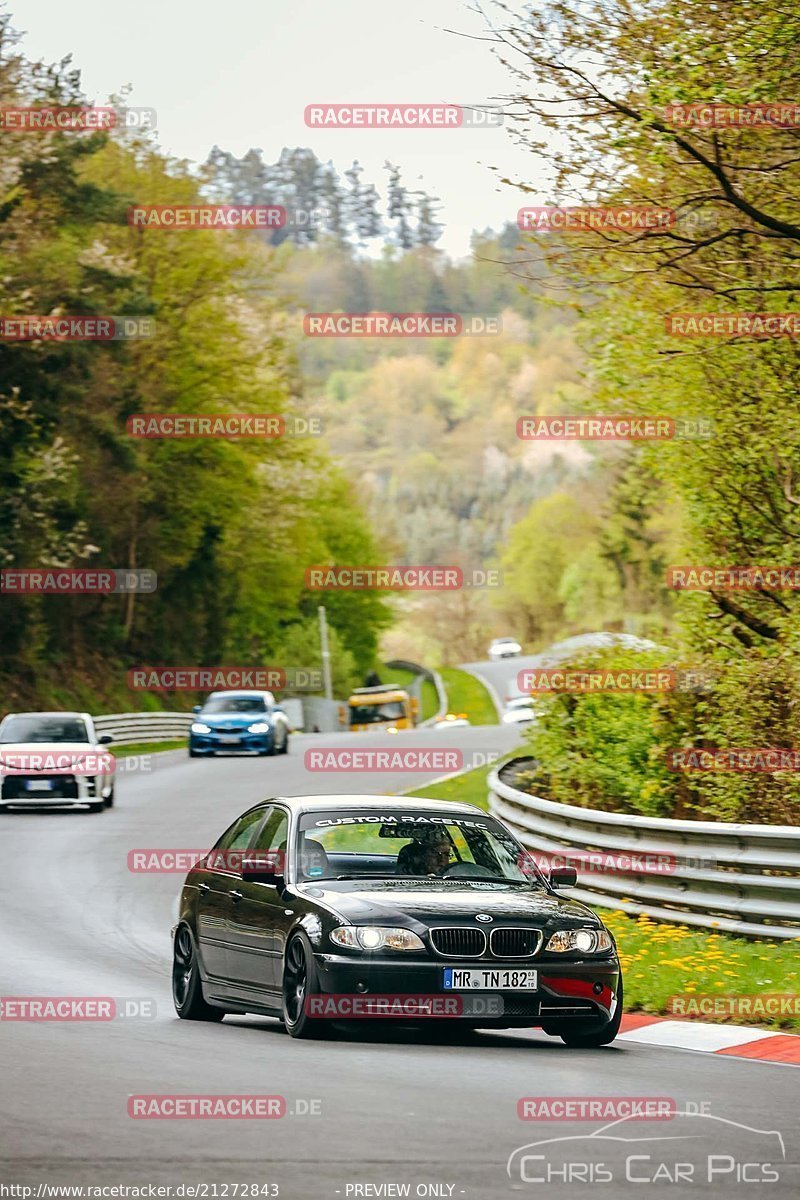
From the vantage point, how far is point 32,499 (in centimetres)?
4691

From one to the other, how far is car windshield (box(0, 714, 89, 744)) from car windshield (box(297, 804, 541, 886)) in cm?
1893

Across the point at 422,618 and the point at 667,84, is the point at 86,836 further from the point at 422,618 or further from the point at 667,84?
the point at 422,618

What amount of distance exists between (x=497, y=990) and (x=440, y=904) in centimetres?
56

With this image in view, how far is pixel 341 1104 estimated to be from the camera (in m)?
8.12

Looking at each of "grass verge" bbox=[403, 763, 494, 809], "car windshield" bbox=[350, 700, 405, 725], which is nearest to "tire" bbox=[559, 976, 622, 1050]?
"grass verge" bbox=[403, 763, 494, 809]

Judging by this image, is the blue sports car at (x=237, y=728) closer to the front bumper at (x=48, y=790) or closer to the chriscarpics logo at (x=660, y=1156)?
the front bumper at (x=48, y=790)

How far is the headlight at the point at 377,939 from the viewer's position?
10.3m

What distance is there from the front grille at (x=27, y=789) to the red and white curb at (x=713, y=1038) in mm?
18250

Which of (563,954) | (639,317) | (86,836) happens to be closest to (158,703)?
(86,836)

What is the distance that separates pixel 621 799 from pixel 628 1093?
405 inches

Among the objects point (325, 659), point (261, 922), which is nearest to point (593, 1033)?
point (261, 922)

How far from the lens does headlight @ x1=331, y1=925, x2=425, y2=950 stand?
33.7ft

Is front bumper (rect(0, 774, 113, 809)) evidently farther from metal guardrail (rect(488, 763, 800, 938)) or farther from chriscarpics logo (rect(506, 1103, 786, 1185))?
chriscarpics logo (rect(506, 1103, 786, 1185))

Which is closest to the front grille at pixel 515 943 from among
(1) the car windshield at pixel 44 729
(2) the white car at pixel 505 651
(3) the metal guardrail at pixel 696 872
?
(3) the metal guardrail at pixel 696 872
